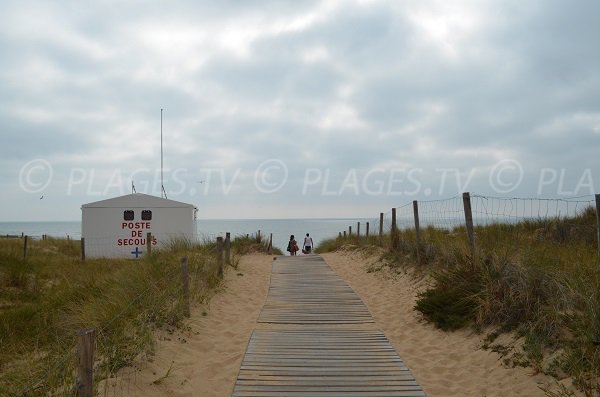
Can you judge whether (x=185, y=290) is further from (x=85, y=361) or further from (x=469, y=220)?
(x=469, y=220)

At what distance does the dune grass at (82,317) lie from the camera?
4.77 meters

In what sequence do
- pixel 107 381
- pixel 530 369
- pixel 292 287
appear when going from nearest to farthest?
pixel 107 381 < pixel 530 369 < pixel 292 287

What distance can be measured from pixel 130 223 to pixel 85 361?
21.1 metres

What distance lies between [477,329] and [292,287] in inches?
220

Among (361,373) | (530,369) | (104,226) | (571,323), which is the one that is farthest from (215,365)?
(104,226)

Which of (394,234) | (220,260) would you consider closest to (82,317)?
(220,260)

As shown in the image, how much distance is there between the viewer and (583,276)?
5855 mm

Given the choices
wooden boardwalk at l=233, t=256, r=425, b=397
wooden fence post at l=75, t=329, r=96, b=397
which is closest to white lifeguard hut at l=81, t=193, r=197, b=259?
wooden boardwalk at l=233, t=256, r=425, b=397

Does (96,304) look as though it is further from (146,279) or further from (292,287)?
(292,287)

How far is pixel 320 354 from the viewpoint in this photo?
6.09 m

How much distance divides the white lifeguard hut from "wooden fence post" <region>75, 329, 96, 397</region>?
20.0m

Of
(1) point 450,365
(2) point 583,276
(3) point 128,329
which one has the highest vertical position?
(2) point 583,276

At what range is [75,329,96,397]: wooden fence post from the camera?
3605mm

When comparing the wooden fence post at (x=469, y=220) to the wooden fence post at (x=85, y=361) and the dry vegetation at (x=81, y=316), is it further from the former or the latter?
the wooden fence post at (x=85, y=361)
